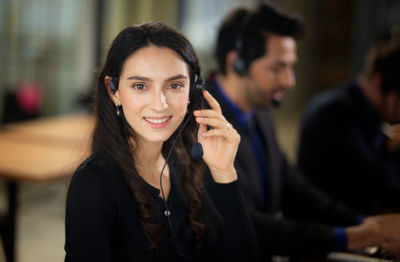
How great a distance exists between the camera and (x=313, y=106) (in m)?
2.20

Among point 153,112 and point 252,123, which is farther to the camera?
point 252,123

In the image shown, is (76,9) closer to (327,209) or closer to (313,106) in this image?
(313,106)

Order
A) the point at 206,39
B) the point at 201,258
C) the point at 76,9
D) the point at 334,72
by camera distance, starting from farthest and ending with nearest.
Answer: the point at 334,72 < the point at 206,39 < the point at 76,9 < the point at 201,258

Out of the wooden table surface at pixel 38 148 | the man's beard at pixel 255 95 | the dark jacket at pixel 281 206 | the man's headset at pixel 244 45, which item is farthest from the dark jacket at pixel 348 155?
the wooden table surface at pixel 38 148

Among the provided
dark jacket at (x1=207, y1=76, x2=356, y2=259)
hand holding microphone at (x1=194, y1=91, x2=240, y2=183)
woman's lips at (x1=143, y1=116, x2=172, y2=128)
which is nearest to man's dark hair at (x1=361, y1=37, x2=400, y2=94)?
dark jacket at (x1=207, y1=76, x2=356, y2=259)

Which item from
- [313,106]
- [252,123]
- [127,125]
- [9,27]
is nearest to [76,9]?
[9,27]

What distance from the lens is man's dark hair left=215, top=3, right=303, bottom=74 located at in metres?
1.68

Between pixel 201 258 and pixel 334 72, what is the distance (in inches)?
238

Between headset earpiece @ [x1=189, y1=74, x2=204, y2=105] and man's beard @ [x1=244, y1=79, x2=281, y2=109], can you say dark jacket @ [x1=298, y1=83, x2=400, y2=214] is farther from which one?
headset earpiece @ [x1=189, y1=74, x2=204, y2=105]

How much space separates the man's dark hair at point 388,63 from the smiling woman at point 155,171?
3.99 ft

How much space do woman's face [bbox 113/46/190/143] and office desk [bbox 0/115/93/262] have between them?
0.68 m

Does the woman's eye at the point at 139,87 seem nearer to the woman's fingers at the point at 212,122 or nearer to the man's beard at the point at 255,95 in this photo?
the woman's fingers at the point at 212,122

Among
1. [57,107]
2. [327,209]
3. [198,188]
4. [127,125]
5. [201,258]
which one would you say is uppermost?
[127,125]

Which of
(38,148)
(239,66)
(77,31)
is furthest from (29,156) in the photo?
(77,31)
